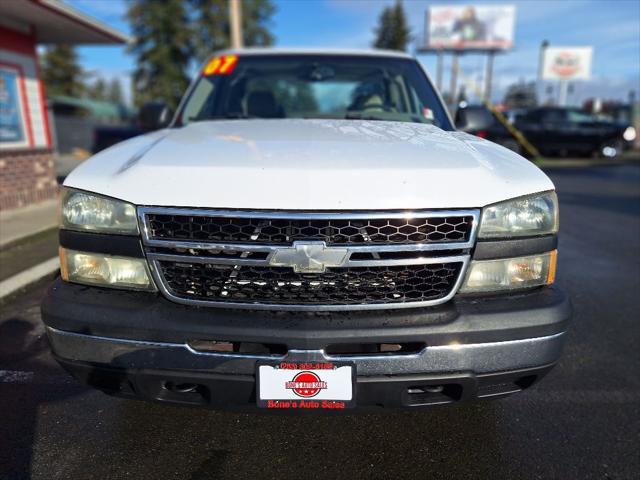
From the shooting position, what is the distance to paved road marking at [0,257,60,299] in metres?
3.88

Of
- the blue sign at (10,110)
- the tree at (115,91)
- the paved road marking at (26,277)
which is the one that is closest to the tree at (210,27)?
the blue sign at (10,110)

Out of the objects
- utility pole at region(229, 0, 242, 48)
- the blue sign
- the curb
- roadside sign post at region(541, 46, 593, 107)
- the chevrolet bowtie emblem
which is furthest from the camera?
roadside sign post at region(541, 46, 593, 107)

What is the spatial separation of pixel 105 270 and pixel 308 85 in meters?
2.61

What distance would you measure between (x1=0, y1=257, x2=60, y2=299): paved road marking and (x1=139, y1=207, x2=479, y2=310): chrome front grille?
2853 mm

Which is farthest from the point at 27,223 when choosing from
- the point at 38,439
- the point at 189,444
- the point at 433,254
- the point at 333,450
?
the point at 433,254

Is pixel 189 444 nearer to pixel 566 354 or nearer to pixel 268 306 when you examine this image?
pixel 268 306

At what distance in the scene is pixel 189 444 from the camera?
2.13 m

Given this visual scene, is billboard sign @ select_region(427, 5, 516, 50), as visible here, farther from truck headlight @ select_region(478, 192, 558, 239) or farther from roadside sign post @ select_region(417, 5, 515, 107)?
truck headlight @ select_region(478, 192, 558, 239)

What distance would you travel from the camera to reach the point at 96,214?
179 centimetres

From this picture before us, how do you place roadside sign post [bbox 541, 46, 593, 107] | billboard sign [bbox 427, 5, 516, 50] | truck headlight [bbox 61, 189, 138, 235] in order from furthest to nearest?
billboard sign [bbox 427, 5, 516, 50]
roadside sign post [bbox 541, 46, 593, 107]
truck headlight [bbox 61, 189, 138, 235]

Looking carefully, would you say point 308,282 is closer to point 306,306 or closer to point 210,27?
point 306,306

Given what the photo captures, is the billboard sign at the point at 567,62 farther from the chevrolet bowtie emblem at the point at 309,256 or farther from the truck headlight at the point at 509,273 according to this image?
the chevrolet bowtie emblem at the point at 309,256

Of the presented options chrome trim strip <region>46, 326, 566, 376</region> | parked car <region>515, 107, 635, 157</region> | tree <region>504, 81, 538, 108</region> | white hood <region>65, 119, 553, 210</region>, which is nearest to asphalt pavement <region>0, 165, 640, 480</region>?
chrome trim strip <region>46, 326, 566, 376</region>

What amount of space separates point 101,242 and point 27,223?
5.38 m
